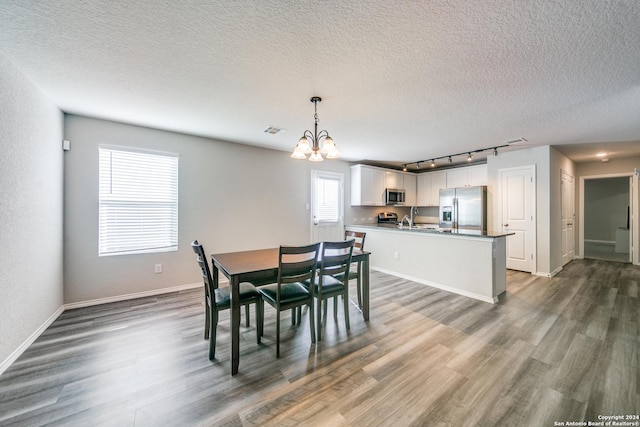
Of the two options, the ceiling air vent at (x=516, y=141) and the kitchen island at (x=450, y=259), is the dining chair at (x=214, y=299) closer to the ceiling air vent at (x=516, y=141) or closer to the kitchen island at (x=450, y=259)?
the kitchen island at (x=450, y=259)

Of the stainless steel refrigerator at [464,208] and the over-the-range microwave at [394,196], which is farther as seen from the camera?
the over-the-range microwave at [394,196]

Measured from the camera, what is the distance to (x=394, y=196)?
6.33 meters

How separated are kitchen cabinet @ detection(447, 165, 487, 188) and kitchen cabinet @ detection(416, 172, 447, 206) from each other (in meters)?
0.18

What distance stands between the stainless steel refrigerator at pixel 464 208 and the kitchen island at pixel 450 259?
1.64 m

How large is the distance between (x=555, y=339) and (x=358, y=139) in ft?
11.2

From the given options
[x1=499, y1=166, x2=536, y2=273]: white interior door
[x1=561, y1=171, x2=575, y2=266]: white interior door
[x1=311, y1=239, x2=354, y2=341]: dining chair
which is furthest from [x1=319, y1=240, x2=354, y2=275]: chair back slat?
[x1=561, y1=171, x2=575, y2=266]: white interior door

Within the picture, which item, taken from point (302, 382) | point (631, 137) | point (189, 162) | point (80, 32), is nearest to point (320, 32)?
point (80, 32)

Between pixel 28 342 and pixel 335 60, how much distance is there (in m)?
3.73

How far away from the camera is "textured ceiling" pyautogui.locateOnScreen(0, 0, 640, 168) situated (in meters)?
1.45

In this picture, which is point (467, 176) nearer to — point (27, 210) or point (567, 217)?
point (567, 217)

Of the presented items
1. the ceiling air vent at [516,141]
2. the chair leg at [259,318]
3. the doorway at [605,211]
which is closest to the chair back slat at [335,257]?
the chair leg at [259,318]

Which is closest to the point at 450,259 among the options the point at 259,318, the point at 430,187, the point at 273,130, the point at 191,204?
the point at 259,318

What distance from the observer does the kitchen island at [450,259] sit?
10.8ft

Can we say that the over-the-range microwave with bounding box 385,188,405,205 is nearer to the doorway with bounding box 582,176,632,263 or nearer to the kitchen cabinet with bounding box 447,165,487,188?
the kitchen cabinet with bounding box 447,165,487,188
